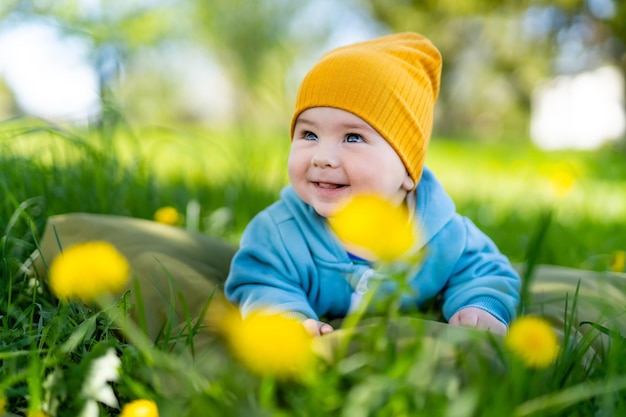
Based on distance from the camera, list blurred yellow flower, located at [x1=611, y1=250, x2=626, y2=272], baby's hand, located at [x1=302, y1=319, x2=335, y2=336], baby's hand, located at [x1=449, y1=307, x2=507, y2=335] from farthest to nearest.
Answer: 1. blurred yellow flower, located at [x1=611, y1=250, x2=626, y2=272]
2. baby's hand, located at [x1=449, y1=307, x2=507, y2=335]
3. baby's hand, located at [x1=302, y1=319, x2=335, y2=336]

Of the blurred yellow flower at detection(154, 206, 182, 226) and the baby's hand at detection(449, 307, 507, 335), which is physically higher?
the baby's hand at detection(449, 307, 507, 335)

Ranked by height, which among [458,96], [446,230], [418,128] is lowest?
[458,96]

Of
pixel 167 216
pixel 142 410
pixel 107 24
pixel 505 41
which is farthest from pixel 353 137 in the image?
pixel 505 41

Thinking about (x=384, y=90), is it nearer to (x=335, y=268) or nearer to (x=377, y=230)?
(x=335, y=268)

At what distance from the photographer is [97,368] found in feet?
4.06

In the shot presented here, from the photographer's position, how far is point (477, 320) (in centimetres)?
175

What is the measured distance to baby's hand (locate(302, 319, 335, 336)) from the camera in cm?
155

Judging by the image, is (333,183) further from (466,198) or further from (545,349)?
(466,198)

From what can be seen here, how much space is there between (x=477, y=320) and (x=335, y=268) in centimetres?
39

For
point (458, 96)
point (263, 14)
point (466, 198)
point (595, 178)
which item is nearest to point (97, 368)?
point (466, 198)

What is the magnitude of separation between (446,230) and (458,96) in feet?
67.1

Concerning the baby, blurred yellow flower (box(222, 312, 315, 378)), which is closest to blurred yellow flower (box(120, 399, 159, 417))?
blurred yellow flower (box(222, 312, 315, 378))

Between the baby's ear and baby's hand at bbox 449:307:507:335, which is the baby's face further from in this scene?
baby's hand at bbox 449:307:507:335

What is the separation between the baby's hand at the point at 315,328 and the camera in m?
1.55
